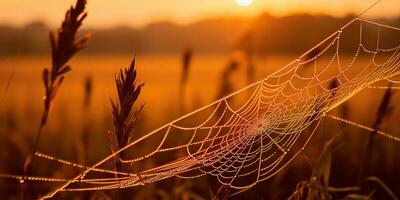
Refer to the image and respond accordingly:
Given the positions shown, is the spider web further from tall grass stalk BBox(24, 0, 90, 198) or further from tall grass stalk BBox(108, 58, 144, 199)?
tall grass stalk BBox(24, 0, 90, 198)

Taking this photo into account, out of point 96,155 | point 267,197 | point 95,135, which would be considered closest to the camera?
point 267,197

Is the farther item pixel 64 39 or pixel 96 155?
pixel 96 155

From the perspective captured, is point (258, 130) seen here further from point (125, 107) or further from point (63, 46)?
point (63, 46)

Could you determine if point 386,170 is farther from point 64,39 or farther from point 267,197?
point 64,39

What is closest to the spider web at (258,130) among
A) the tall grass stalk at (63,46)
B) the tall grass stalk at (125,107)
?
the tall grass stalk at (125,107)

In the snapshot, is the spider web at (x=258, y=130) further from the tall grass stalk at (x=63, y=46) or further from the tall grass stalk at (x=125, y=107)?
the tall grass stalk at (x=63, y=46)

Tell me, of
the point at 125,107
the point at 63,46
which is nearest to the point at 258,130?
the point at 125,107

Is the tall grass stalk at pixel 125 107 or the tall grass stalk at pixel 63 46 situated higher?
the tall grass stalk at pixel 63 46

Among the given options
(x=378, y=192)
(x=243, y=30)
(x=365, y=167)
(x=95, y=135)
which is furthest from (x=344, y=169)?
(x=95, y=135)
